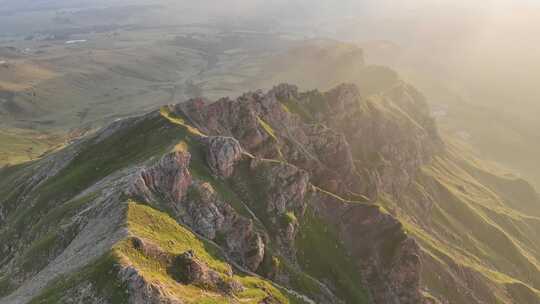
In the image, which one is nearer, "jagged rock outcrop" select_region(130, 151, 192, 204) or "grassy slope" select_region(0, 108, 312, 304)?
"grassy slope" select_region(0, 108, 312, 304)

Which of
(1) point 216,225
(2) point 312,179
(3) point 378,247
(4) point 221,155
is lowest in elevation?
(3) point 378,247

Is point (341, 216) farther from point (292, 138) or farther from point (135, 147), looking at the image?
point (135, 147)

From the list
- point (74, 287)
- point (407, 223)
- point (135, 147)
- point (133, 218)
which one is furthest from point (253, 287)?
point (407, 223)

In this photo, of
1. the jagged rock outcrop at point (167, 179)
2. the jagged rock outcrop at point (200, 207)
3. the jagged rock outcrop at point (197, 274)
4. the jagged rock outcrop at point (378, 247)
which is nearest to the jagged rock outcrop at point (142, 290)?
the jagged rock outcrop at point (197, 274)

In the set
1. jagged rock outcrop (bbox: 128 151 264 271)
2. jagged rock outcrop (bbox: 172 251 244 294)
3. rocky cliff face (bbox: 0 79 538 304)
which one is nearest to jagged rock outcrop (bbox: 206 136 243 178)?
rocky cliff face (bbox: 0 79 538 304)

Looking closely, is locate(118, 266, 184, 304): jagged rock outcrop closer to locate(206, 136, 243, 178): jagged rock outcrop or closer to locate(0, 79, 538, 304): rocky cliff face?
locate(0, 79, 538, 304): rocky cliff face

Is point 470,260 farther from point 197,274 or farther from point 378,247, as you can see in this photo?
point 197,274

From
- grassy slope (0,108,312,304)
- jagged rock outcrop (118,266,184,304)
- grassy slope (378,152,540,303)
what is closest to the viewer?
jagged rock outcrop (118,266,184,304)

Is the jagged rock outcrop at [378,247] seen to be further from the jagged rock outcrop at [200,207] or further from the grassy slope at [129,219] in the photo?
the grassy slope at [129,219]

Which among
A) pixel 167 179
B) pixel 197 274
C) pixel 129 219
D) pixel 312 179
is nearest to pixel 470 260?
pixel 312 179
